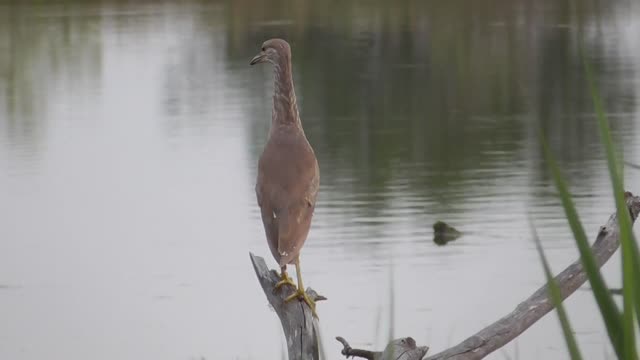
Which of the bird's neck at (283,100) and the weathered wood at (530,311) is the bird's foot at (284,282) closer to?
the bird's neck at (283,100)

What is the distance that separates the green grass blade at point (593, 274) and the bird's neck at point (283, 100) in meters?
2.75

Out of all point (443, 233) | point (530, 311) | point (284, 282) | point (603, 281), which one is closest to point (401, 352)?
point (530, 311)

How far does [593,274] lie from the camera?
1679mm

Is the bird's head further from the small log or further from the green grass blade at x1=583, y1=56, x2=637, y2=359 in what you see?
the small log

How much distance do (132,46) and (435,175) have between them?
2347 cm

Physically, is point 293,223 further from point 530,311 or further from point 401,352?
point 530,311

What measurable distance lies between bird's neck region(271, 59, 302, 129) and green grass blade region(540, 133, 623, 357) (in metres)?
2.75

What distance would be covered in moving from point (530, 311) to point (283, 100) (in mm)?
1472

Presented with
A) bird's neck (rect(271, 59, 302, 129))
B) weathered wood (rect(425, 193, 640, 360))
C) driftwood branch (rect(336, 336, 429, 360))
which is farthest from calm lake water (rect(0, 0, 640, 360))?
bird's neck (rect(271, 59, 302, 129))

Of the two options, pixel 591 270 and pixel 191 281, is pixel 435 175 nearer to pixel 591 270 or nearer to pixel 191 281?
pixel 191 281

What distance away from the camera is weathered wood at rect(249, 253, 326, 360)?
386 centimetres

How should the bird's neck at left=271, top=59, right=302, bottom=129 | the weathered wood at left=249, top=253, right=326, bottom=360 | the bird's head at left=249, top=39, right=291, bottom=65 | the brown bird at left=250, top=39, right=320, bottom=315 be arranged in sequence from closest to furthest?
the weathered wood at left=249, top=253, right=326, bottom=360
the brown bird at left=250, top=39, right=320, bottom=315
the bird's neck at left=271, top=59, right=302, bottom=129
the bird's head at left=249, top=39, right=291, bottom=65

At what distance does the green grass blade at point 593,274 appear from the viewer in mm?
1652

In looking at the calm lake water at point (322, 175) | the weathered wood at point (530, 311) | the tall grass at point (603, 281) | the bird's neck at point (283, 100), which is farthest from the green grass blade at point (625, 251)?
the bird's neck at point (283, 100)
